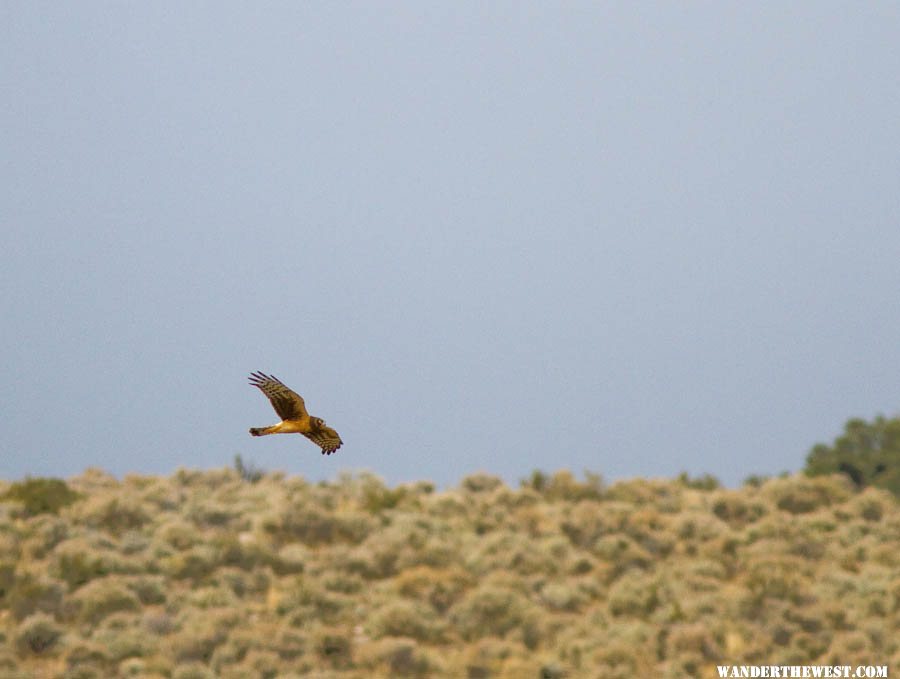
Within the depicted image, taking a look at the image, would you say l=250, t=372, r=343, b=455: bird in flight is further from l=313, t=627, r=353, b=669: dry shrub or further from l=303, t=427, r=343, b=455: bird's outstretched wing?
l=313, t=627, r=353, b=669: dry shrub

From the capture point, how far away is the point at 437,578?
25.8m

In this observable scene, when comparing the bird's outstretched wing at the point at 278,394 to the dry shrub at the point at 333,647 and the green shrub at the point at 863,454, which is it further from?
the green shrub at the point at 863,454

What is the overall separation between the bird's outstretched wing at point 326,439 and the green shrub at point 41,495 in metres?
19.6

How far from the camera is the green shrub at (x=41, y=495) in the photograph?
98.3ft

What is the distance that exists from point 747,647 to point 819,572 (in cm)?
546

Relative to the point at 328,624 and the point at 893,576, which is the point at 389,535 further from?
the point at 893,576

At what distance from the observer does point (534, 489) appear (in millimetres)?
33688

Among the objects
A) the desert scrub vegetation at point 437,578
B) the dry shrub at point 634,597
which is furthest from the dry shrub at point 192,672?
the dry shrub at point 634,597

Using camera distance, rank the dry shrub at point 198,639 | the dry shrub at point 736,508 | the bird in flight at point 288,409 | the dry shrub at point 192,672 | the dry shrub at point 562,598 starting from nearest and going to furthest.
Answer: the bird in flight at point 288,409, the dry shrub at point 192,672, the dry shrub at point 198,639, the dry shrub at point 562,598, the dry shrub at point 736,508

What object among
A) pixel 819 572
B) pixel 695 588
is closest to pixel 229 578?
pixel 695 588

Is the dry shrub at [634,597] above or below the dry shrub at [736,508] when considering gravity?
below

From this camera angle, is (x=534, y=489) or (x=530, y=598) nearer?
(x=530, y=598)

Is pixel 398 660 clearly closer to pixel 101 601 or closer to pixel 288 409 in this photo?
pixel 101 601

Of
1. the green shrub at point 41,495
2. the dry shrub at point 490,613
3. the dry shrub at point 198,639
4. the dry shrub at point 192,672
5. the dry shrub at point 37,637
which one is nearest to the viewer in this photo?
the dry shrub at point 192,672
